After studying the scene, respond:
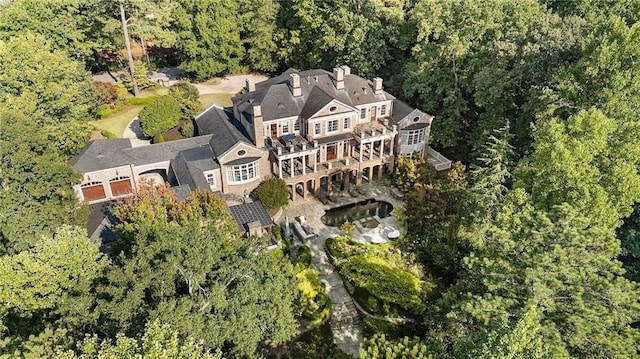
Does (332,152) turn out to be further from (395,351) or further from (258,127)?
(395,351)

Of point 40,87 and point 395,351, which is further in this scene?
point 40,87

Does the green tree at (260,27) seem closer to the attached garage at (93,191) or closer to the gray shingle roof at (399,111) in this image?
the gray shingle roof at (399,111)

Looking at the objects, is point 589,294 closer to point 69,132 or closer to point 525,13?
point 525,13

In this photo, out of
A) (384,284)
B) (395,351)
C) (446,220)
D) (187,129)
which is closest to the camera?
(395,351)

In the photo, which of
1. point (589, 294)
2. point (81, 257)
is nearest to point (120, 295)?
point (81, 257)

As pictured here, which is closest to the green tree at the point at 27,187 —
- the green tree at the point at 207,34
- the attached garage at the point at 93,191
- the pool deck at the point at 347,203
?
the attached garage at the point at 93,191

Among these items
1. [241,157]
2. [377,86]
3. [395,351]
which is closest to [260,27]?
[377,86]
